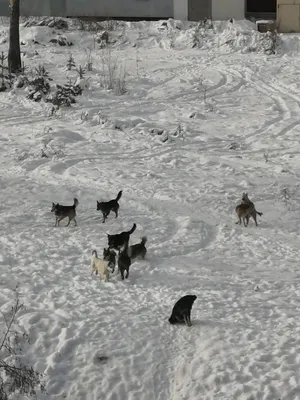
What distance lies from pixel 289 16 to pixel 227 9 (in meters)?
3.29

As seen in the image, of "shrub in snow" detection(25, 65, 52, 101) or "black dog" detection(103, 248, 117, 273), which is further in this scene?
"shrub in snow" detection(25, 65, 52, 101)

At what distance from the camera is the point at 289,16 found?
79.4 feet

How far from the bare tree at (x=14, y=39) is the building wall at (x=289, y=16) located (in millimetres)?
10916

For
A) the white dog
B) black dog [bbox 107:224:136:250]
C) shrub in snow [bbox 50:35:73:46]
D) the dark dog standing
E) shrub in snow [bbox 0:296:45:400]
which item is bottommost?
shrub in snow [bbox 0:296:45:400]

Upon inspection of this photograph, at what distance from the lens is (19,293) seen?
7531 mm

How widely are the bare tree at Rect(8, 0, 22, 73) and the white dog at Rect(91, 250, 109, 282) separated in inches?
494

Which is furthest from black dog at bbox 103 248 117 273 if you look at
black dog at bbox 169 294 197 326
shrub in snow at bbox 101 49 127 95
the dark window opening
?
the dark window opening

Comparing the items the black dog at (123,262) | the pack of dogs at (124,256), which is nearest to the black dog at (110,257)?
the pack of dogs at (124,256)

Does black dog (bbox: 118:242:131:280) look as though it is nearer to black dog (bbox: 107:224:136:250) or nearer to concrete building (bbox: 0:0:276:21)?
black dog (bbox: 107:224:136:250)

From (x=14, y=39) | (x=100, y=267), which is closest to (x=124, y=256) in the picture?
(x=100, y=267)

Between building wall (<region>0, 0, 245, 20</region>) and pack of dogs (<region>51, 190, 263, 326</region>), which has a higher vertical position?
building wall (<region>0, 0, 245, 20</region>)

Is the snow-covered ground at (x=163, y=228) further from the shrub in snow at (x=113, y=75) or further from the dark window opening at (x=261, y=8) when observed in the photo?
the dark window opening at (x=261, y=8)

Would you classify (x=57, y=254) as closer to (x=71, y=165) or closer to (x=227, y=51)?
(x=71, y=165)

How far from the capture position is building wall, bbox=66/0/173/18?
27.3m
